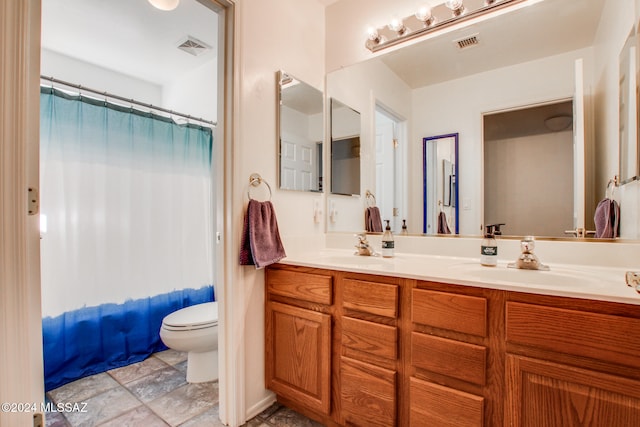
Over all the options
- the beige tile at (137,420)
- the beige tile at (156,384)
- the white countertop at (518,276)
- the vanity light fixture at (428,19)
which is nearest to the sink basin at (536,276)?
the white countertop at (518,276)

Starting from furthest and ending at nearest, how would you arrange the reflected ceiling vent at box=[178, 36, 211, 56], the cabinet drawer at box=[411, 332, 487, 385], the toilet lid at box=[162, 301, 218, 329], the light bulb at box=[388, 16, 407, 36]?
the reflected ceiling vent at box=[178, 36, 211, 56]
the toilet lid at box=[162, 301, 218, 329]
the light bulb at box=[388, 16, 407, 36]
the cabinet drawer at box=[411, 332, 487, 385]

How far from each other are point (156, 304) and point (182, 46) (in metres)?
2.11

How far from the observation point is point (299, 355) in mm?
1482

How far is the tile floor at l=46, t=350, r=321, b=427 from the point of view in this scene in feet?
4.98

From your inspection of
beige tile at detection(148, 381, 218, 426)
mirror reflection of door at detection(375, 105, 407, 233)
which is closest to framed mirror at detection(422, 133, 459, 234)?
mirror reflection of door at detection(375, 105, 407, 233)

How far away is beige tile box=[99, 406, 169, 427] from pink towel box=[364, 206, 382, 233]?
1.51 m

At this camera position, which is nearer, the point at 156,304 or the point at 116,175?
the point at 116,175

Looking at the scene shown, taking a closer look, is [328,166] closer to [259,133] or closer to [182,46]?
[259,133]

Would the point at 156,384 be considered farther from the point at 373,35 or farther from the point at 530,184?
the point at 373,35

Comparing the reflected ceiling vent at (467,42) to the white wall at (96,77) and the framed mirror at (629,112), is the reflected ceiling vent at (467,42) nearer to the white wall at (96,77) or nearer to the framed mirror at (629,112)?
the framed mirror at (629,112)

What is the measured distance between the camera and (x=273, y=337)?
1600mm

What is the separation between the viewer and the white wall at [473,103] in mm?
1364

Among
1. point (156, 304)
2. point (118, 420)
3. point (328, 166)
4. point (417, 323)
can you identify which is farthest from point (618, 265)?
point (156, 304)

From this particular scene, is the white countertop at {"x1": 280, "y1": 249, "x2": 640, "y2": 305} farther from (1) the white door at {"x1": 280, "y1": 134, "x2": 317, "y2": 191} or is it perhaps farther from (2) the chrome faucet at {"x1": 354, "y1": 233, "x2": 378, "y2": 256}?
(1) the white door at {"x1": 280, "y1": 134, "x2": 317, "y2": 191}
